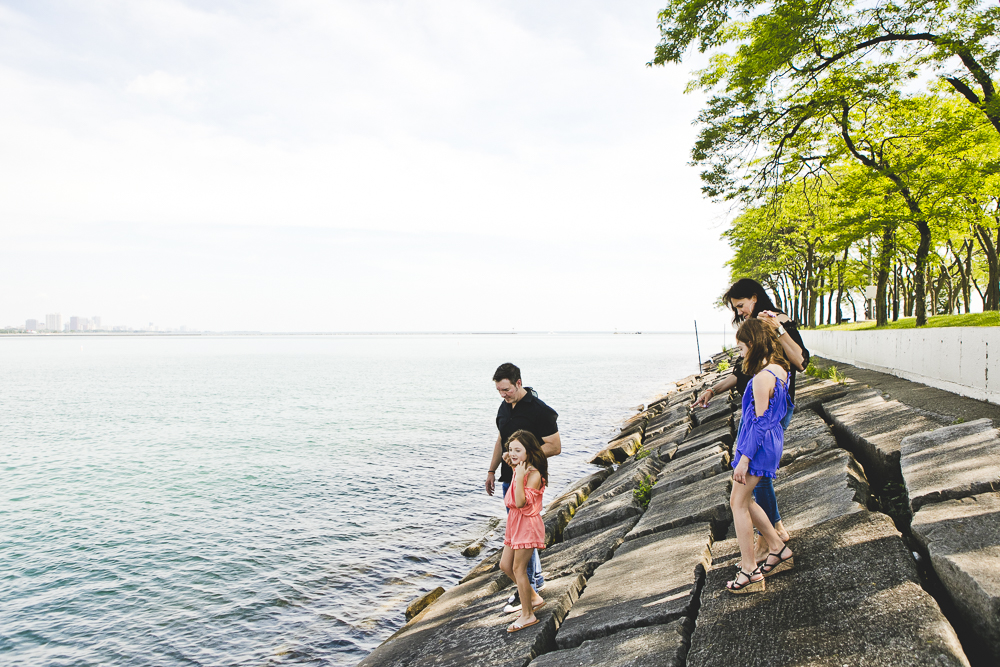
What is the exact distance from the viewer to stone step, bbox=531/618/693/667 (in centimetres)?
337

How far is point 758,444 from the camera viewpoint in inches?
150

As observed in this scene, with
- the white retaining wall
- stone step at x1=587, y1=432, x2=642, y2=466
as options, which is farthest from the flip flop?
stone step at x1=587, y1=432, x2=642, y2=466

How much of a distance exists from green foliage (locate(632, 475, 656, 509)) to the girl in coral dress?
3.32m

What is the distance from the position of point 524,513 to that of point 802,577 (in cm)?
188

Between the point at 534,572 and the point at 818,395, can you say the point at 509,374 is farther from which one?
the point at 818,395

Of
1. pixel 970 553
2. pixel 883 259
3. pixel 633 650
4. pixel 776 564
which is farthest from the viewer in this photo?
pixel 883 259

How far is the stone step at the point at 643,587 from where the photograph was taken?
3953mm

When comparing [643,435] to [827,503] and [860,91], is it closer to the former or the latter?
[860,91]

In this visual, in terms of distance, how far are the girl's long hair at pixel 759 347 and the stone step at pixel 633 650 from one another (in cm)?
164

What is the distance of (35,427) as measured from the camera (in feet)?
83.8

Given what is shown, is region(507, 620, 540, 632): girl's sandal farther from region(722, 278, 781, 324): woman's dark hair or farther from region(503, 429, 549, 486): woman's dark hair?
region(722, 278, 781, 324): woman's dark hair

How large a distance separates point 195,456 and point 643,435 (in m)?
13.9

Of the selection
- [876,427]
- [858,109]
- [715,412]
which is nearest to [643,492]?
[876,427]

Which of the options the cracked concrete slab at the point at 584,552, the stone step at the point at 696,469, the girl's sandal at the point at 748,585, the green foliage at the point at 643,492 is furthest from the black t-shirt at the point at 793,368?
the green foliage at the point at 643,492
